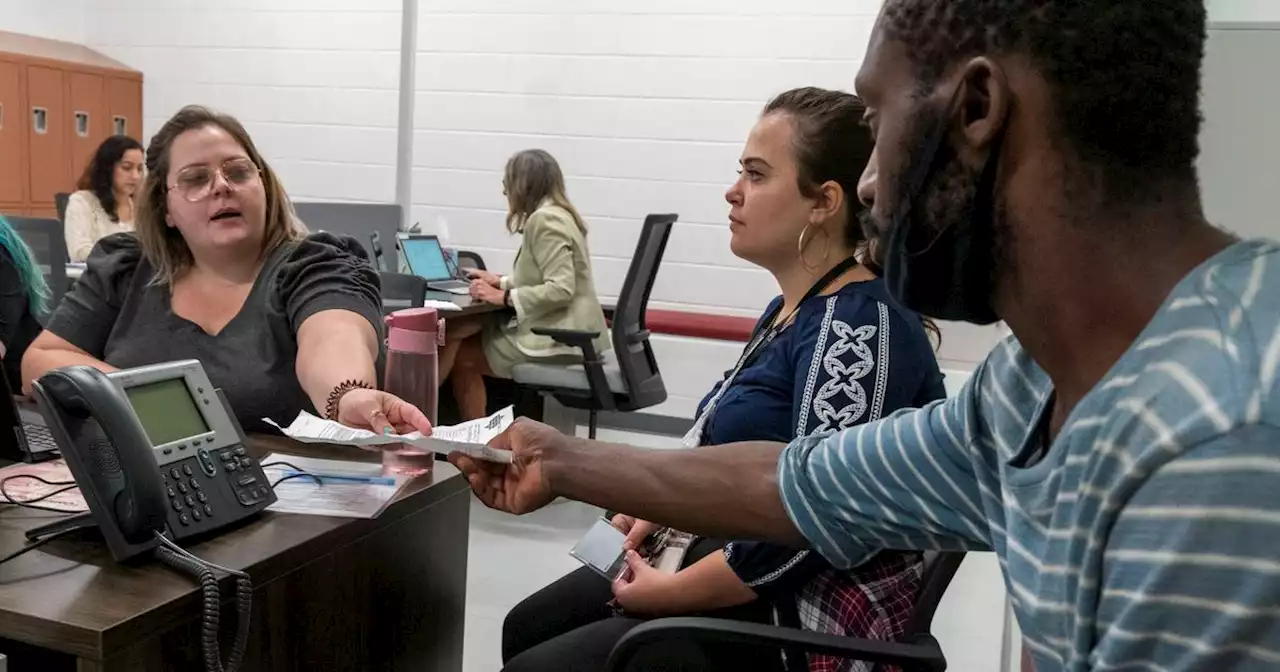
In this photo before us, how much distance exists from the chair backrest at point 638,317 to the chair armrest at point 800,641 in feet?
Result: 8.22

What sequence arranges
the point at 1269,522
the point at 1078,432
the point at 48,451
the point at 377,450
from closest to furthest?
the point at 1269,522 < the point at 1078,432 < the point at 48,451 < the point at 377,450

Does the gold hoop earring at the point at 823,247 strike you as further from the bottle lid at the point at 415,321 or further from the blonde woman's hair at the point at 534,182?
the blonde woman's hair at the point at 534,182

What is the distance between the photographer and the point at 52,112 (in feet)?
19.8

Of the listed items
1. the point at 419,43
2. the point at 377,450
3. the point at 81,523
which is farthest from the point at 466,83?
the point at 81,523

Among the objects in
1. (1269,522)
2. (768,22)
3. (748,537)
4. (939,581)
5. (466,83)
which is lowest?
(939,581)

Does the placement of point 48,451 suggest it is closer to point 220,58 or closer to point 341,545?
point 341,545

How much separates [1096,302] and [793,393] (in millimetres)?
798

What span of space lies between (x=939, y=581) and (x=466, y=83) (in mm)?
4724

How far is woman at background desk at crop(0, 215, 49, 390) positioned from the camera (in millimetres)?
2127

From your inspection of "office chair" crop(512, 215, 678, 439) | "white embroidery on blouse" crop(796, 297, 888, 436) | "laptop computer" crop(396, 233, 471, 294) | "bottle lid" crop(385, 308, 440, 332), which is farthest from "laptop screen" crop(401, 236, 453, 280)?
"white embroidery on blouse" crop(796, 297, 888, 436)

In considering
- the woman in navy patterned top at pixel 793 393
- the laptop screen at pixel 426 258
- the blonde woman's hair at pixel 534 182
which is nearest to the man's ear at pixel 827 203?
the woman in navy patterned top at pixel 793 393

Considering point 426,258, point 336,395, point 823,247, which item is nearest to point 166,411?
point 336,395

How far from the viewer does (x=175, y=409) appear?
1.25 metres

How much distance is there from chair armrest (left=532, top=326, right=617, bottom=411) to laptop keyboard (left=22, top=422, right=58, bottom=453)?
7.58ft
